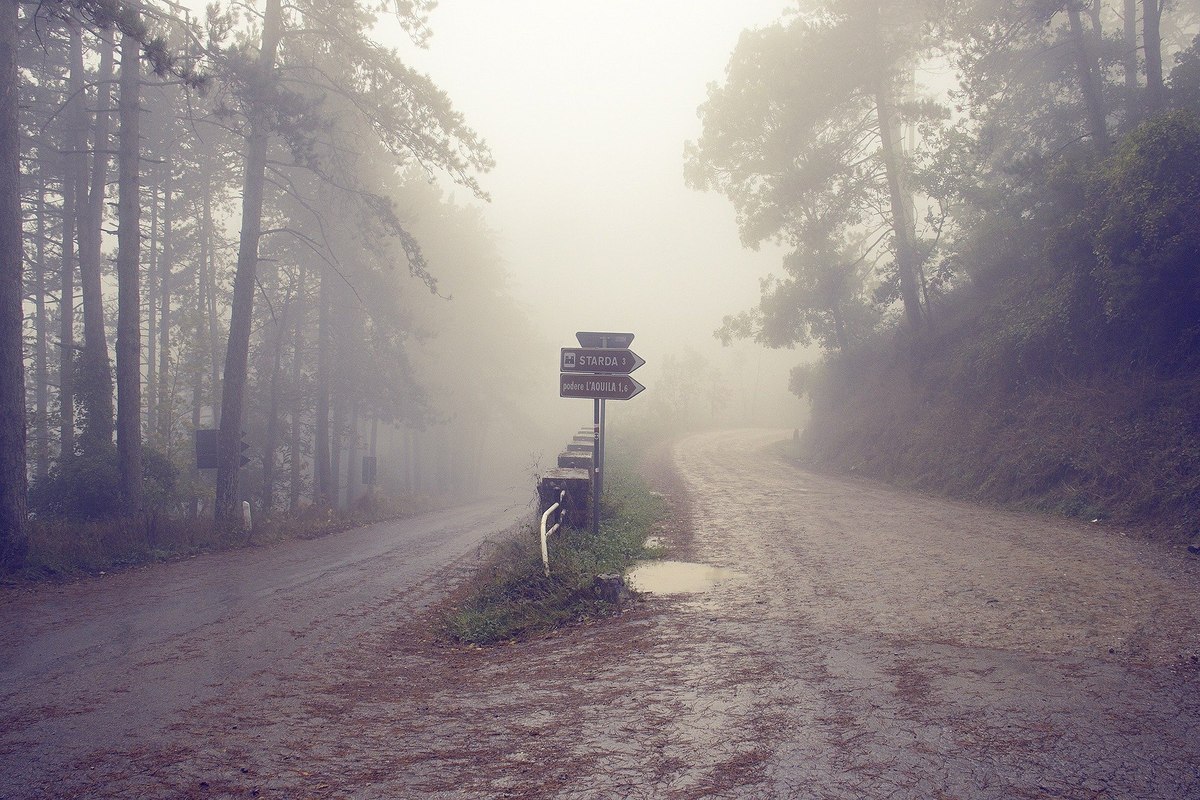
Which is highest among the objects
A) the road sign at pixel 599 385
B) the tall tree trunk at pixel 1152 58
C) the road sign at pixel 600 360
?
the tall tree trunk at pixel 1152 58

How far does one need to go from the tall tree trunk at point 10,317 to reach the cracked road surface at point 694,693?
7.66ft

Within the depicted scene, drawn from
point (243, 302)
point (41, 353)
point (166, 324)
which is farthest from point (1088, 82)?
point (41, 353)

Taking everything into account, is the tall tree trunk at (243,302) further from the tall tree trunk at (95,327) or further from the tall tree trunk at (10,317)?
the tall tree trunk at (10,317)

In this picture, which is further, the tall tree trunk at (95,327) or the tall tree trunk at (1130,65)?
the tall tree trunk at (1130,65)

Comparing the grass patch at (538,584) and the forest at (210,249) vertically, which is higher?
the forest at (210,249)

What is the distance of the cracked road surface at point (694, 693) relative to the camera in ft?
12.3

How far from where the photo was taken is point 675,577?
28.7ft

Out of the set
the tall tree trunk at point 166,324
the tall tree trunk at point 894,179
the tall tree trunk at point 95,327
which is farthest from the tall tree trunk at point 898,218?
the tall tree trunk at point 166,324

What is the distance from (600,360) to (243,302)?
32.2 ft

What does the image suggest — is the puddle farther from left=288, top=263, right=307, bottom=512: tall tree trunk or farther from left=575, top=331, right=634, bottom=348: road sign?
left=288, top=263, right=307, bottom=512: tall tree trunk

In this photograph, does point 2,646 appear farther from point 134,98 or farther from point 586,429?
point 586,429

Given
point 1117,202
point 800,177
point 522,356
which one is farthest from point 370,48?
point 522,356

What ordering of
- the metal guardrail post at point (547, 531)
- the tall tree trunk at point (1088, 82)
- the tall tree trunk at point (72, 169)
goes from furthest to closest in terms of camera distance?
1. the tall tree trunk at point (72, 169)
2. the tall tree trunk at point (1088, 82)
3. the metal guardrail post at point (547, 531)

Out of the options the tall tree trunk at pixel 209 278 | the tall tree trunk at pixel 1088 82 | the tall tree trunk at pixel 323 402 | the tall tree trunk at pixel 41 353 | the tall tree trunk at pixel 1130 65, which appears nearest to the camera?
the tall tree trunk at pixel 1088 82
